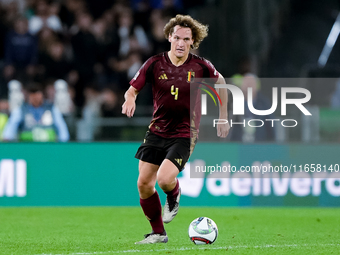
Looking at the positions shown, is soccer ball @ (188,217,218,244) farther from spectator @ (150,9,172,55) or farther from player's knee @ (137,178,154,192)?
spectator @ (150,9,172,55)

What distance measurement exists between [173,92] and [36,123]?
15.4 ft

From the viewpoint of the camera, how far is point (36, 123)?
10250 millimetres

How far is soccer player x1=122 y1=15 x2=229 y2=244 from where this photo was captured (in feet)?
19.9

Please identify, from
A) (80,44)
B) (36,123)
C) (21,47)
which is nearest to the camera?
(36,123)

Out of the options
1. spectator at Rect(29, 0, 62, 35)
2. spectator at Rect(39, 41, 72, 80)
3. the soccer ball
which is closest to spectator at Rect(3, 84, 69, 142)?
spectator at Rect(39, 41, 72, 80)

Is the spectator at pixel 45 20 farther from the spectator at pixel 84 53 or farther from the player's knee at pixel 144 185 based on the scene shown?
the player's knee at pixel 144 185

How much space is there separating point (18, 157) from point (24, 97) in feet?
6.54

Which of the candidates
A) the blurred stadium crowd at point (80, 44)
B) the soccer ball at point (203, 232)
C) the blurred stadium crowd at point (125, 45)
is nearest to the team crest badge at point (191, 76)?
the soccer ball at point (203, 232)

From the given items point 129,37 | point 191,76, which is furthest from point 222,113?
point 129,37

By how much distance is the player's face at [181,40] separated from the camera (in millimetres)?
6094

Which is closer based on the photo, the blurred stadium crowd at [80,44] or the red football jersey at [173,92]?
the red football jersey at [173,92]

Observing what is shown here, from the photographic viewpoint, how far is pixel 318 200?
32.1 ft

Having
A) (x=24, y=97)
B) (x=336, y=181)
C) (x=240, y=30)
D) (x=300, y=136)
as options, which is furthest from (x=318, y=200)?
(x=24, y=97)

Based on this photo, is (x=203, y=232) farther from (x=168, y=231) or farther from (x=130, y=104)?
(x=168, y=231)
